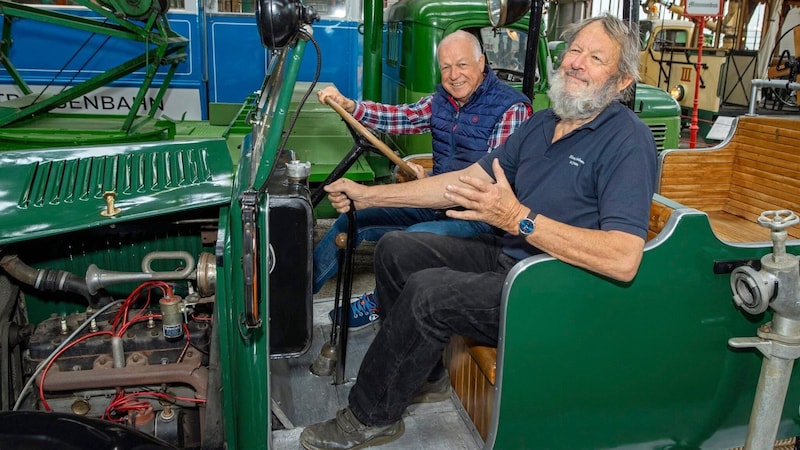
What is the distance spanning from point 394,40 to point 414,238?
3.44 m

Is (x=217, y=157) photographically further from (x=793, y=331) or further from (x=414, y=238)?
(x=793, y=331)

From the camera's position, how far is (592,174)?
1.88 meters

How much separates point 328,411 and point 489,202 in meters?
1.01

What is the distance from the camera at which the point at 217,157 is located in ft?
6.82

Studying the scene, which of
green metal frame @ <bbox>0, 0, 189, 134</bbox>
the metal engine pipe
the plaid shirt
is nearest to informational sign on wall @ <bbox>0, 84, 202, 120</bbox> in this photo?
green metal frame @ <bbox>0, 0, 189, 134</bbox>

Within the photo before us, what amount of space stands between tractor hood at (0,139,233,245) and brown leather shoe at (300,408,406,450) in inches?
29.9

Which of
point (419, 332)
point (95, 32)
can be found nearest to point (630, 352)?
point (419, 332)

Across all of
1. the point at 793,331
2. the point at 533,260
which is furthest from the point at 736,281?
the point at 533,260

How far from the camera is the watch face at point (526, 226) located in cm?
173

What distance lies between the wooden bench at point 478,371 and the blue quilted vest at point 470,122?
0.81 meters

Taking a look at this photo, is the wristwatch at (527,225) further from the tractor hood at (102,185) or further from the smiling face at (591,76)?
the tractor hood at (102,185)

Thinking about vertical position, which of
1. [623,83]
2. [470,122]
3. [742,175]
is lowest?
[742,175]

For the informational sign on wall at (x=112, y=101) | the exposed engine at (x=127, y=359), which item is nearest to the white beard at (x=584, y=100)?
the exposed engine at (x=127, y=359)

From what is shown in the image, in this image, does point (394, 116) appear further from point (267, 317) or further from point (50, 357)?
point (50, 357)
